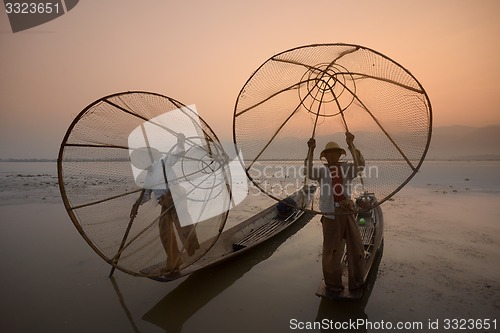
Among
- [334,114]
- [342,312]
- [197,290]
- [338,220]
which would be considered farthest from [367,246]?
[197,290]

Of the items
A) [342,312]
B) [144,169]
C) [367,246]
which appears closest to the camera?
[342,312]

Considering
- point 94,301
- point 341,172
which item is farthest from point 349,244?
point 94,301

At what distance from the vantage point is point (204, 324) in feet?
11.0

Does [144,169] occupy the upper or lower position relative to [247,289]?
upper

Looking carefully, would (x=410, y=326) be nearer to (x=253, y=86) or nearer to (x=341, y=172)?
(x=341, y=172)

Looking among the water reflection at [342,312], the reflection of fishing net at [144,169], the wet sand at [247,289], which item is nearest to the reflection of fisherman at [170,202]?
the reflection of fishing net at [144,169]

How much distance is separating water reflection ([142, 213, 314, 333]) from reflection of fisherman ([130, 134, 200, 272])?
0.48 metres

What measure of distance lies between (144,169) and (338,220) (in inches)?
120

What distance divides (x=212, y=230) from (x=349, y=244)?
6.73 ft

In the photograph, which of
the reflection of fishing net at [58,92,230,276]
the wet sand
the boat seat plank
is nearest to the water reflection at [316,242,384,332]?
the wet sand

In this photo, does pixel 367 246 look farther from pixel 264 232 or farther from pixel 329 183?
pixel 329 183

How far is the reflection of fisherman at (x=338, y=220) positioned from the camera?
11.5 feet

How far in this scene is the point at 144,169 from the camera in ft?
14.6

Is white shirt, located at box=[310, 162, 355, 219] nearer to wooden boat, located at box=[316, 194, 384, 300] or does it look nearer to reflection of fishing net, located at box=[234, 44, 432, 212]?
reflection of fishing net, located at box=[234, 44, 432, 212]
